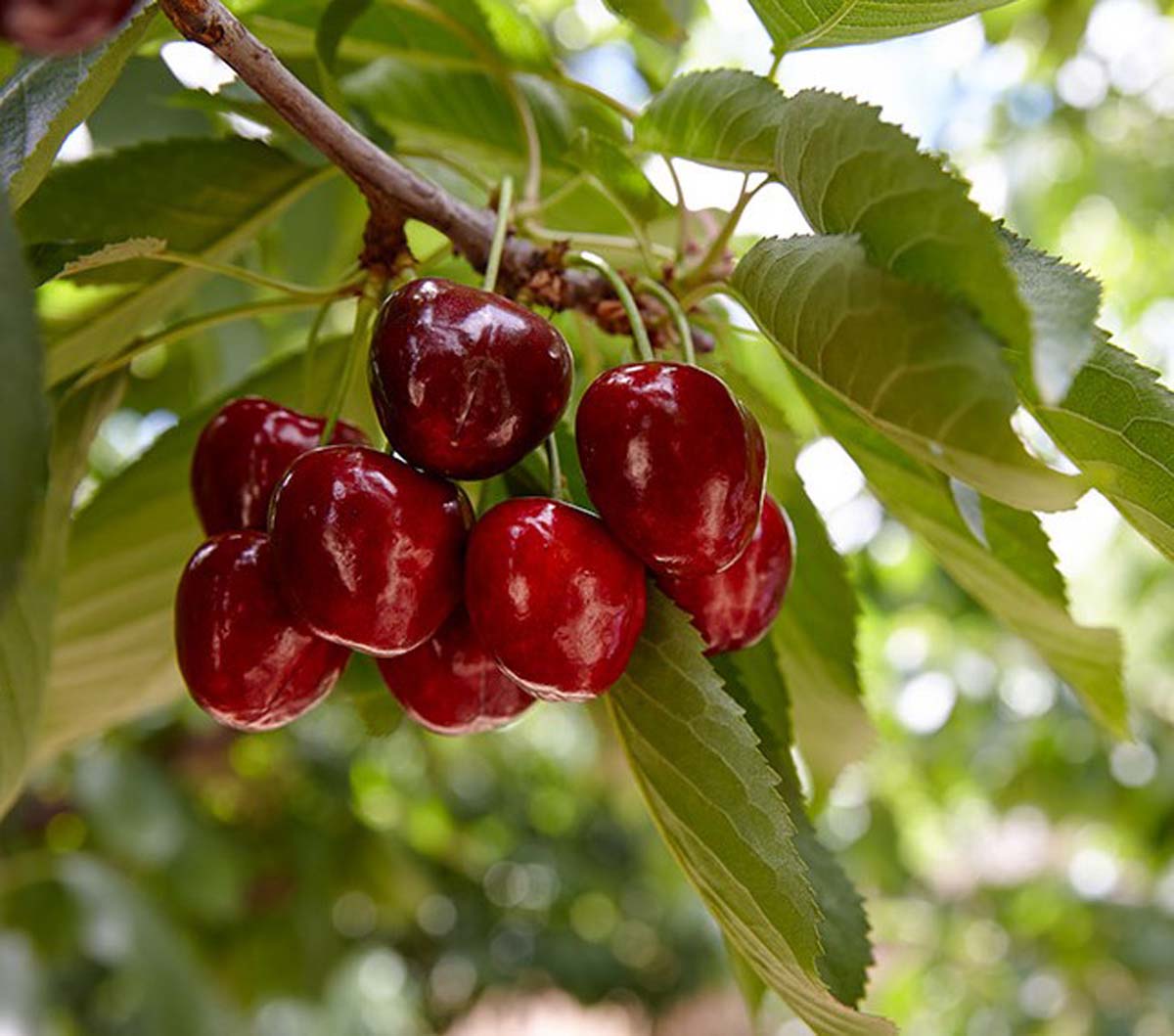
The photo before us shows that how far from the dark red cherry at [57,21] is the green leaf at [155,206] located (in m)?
0.46

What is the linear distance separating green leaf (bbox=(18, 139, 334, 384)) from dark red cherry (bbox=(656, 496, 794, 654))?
357 millimetres

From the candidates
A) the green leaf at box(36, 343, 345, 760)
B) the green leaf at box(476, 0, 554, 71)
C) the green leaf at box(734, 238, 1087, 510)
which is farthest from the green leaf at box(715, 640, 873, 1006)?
the green leaf at box(476, 0, 554, 71)

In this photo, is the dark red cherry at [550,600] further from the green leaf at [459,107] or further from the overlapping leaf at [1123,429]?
the green leaf at [459,107]

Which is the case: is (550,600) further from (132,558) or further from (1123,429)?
(132,558)

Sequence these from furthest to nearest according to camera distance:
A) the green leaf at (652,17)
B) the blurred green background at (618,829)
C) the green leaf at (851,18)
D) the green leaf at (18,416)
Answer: the blurred green background at (618,829)
the green leaf at (652,17)
the green leaf at (851,18)
the green leaf at (18,416)

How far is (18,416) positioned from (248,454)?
1.21 feet

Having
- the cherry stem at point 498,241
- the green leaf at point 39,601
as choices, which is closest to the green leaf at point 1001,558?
the cherry stem at point 498,241

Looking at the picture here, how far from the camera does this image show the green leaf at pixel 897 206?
436 mm

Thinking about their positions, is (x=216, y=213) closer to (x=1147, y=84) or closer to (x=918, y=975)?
(x=1147, y=84)

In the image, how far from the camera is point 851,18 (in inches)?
25.3

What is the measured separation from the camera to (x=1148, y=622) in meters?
3.71

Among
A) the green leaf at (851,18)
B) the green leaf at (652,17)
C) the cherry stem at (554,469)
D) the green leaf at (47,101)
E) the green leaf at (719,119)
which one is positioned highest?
the green leaf at (851,18)

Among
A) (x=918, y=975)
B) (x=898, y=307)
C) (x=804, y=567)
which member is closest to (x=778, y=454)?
(x=804, y=567)

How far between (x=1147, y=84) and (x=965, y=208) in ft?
9.84
